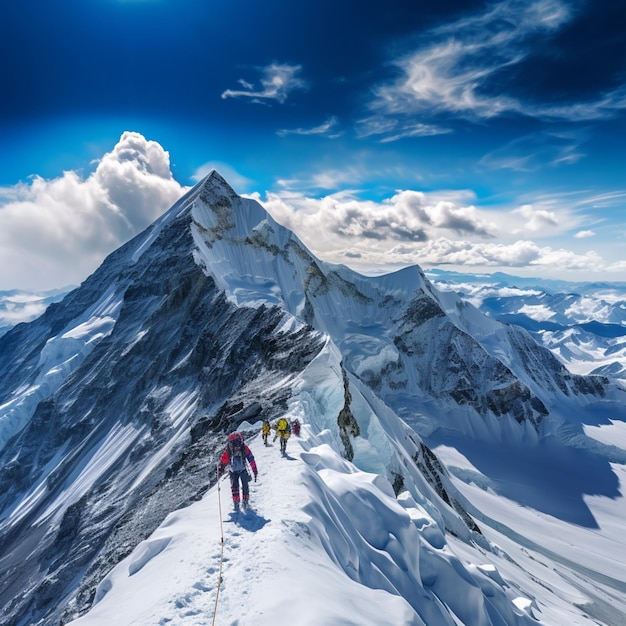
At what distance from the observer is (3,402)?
93500 mm

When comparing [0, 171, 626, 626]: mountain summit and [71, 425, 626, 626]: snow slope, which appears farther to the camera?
[0, 171, 626, 626]: mountain summit

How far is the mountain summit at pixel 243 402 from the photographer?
25250 mm

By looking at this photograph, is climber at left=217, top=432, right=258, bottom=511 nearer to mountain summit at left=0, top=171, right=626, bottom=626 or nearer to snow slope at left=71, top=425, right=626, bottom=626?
snow slope at left=71, top=425, right=626, bottom=626

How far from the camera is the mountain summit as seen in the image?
2525 centimetres

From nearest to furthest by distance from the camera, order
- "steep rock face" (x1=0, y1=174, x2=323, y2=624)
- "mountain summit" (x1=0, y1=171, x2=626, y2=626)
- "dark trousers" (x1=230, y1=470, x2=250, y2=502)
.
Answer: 1. "dark trousers" (x1=230, y1=470, x2=250, y2=502)
2. "mountain summit" (x1=0, y1=171, x2=626, y2=626)
3. "steep rock face" (x1=0, y1=174, x2=323, y2=624)

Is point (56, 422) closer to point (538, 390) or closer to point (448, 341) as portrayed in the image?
point (448, 341)

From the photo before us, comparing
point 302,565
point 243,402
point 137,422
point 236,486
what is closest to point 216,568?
point 302,565

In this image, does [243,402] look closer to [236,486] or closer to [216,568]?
[236,486]

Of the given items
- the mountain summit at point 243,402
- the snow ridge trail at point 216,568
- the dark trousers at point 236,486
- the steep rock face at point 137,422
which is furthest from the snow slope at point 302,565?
the steep rock face at point 137,422

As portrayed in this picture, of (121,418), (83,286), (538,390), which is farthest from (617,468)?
(83,286)

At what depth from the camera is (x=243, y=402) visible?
2791 centimetres

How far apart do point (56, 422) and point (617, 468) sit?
12009 centimetres

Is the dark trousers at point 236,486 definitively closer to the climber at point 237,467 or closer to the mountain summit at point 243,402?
the climber at point 237,467

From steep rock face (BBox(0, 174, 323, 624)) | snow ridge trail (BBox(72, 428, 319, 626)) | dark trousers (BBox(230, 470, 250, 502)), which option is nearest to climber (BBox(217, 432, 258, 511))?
dark trousers (BBox(230, 470, 250, 502))
